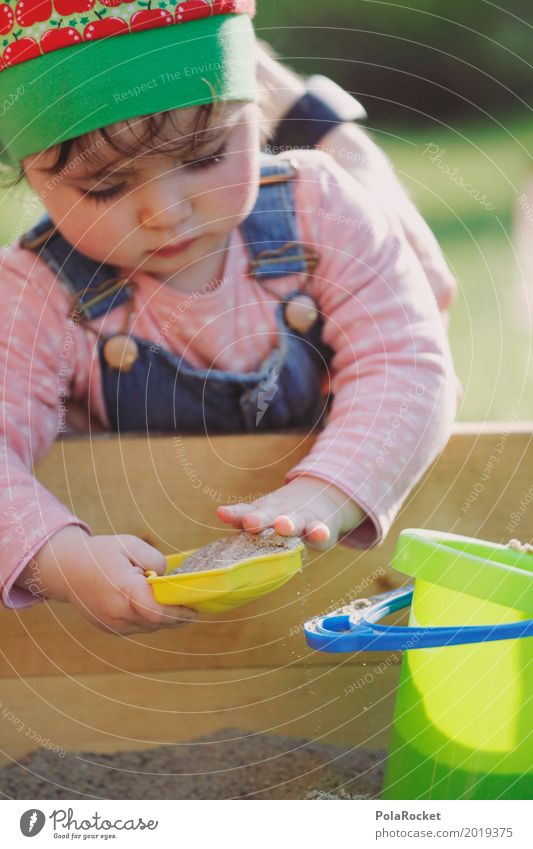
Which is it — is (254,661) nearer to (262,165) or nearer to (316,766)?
(316,766)

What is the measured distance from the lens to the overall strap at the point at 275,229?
0.74 m

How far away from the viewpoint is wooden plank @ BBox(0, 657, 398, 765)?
0.71m

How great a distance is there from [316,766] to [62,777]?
0.17m

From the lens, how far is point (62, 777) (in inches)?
27.2

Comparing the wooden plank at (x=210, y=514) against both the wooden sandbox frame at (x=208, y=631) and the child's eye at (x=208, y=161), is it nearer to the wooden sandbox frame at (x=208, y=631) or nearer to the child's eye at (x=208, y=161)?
the wooden sandbox frame at (x=208, y=631)

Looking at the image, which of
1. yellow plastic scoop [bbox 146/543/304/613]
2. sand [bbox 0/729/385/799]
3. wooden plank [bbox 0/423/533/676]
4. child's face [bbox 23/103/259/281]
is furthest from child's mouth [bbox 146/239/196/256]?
sand [bbox 0/729/385/799]

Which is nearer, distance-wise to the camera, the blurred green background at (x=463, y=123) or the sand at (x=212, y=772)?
the sand at (x=212, y=772)

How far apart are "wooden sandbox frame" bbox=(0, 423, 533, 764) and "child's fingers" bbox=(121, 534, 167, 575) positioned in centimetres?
3
